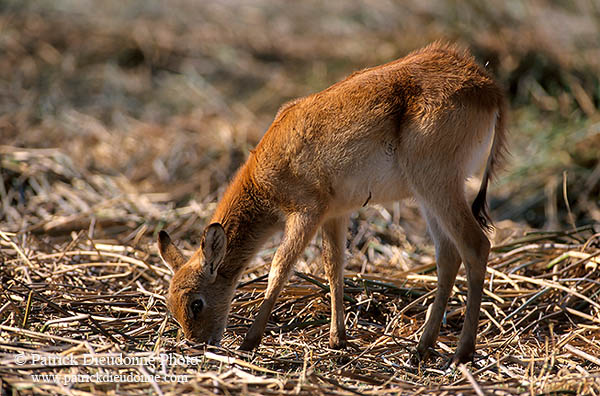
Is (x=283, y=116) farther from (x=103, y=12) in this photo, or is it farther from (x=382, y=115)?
(x=103, y=12)

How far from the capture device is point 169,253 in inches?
215

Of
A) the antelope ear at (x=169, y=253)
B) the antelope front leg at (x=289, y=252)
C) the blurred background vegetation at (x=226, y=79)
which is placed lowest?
the blurred background vegetation at (x=226, y=79)

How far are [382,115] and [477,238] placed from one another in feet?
3.64

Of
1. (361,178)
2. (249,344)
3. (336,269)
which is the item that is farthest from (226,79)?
(249,344)

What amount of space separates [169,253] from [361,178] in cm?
166

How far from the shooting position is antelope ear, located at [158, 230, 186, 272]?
214 inches

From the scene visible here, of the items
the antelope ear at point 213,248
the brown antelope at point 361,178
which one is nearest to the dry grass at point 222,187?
the brown antelope at point 361,178

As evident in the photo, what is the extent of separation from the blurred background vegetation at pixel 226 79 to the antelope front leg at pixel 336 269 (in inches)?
123

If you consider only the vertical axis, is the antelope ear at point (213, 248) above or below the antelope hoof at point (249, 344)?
above

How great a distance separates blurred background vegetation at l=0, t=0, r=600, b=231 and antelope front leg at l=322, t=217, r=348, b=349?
3113 millimetres

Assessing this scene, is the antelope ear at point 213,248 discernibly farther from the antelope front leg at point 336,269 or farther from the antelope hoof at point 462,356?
the antelope hoof at point 462,356

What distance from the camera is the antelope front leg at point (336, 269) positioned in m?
5.26

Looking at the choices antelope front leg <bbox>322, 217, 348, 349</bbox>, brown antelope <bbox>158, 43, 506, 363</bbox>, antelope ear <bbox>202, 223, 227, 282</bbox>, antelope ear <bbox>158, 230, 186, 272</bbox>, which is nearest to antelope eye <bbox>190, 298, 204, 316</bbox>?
brown antelope <bbox>158, 43, 506, 363</bbox>

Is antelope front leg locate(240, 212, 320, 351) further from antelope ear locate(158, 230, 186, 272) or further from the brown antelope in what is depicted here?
antelope ear locate(158, 230, 186, 272)
